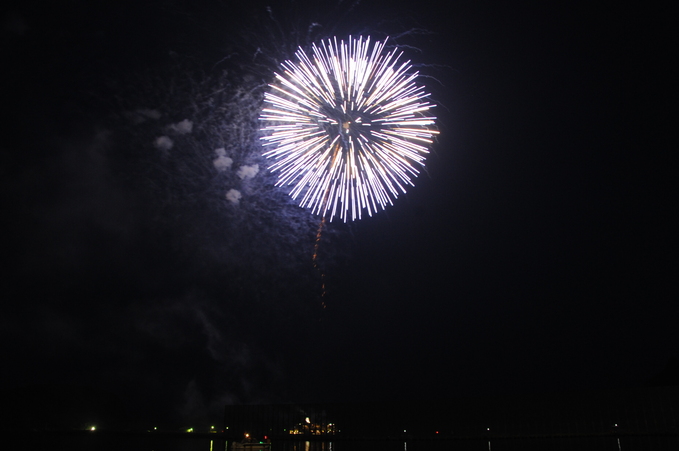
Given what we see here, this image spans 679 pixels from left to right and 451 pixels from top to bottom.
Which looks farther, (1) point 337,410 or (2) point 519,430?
(1) point 337,410

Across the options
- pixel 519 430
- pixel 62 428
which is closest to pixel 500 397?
pixel 519 430

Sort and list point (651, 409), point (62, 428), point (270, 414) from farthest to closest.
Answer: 1. point (62, 428)
2. point (270, 414)
3. point (651, 409)

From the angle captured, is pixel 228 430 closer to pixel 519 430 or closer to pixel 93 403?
pixel 519 430

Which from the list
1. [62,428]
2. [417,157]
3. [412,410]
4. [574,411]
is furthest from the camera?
[62,428]

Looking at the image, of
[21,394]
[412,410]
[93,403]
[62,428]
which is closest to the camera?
[412,410]

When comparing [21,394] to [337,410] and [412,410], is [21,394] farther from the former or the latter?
[412,410]

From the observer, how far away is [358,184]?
2145cm

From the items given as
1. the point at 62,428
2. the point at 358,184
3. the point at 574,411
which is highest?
the point at 358,184

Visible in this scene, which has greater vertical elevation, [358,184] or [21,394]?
[358,184]

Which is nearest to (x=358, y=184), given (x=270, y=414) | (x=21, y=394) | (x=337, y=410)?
(x=337, y=410)

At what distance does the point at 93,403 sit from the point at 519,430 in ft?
411

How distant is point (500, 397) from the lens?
71750 millimetres

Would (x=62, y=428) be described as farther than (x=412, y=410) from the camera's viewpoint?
Yes

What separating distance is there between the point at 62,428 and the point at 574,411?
118 m
